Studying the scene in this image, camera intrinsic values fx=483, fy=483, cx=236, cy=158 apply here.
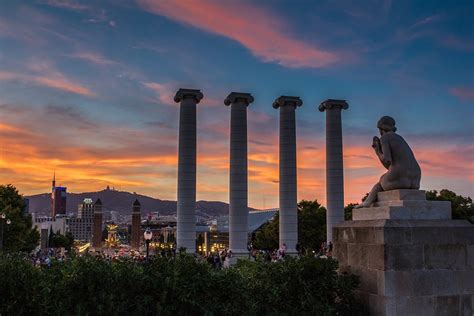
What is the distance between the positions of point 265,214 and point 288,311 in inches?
6248

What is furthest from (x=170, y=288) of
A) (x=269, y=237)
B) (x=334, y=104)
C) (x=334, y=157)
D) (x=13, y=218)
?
(x=269, y=237)

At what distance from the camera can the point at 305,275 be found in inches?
544

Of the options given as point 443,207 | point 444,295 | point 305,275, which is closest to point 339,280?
point 305,275

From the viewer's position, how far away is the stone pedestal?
1324 cm

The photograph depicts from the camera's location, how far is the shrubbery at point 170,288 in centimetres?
1193

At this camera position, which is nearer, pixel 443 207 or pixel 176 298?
pixel 176 298

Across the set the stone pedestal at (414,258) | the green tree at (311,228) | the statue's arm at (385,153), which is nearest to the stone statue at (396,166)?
the statue's arm at (385,153)

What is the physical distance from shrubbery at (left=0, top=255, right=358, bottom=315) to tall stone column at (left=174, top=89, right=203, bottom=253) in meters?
33.8

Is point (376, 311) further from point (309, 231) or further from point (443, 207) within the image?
point (309, 231)

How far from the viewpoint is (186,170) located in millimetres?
47688

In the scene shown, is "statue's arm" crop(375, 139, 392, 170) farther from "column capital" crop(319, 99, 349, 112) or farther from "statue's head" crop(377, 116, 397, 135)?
"column capital" crop(319, 99, 349, 112)

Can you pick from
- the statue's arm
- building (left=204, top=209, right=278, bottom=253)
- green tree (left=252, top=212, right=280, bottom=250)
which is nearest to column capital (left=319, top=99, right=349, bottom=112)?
the statue's arm

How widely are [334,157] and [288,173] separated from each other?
18.5ft

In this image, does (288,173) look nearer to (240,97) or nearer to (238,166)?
(238,166)
